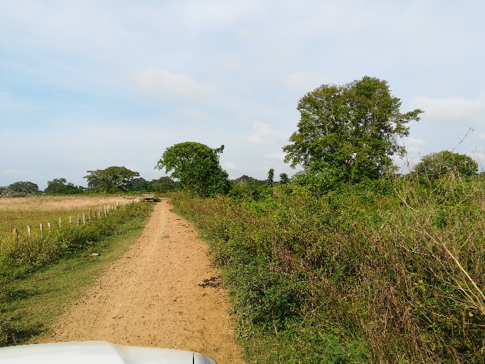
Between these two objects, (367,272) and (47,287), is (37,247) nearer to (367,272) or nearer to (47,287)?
(47,287)

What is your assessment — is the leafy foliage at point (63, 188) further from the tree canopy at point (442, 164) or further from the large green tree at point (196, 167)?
the tree canopy at point (442, 164)

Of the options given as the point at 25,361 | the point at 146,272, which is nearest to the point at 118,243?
the point at 146,272

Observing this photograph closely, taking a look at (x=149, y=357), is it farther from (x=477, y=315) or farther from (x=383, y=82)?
(x=383, y=82)

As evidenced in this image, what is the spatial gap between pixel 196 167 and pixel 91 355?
1132 inches

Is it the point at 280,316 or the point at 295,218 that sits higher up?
the point at 295,218

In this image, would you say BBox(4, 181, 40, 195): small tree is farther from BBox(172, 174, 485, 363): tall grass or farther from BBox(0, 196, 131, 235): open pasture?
BBox(172, 174, 485, 363): tall grass

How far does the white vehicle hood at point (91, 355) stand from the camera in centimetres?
177

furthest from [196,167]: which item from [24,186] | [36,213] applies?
[24,186]

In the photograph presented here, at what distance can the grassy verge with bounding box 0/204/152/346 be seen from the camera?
5.18 metres

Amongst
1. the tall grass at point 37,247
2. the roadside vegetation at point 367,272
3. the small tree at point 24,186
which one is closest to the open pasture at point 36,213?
the tall grass at point 37,247

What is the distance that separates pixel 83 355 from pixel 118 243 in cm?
1092

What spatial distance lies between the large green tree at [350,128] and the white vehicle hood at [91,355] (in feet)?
75.1

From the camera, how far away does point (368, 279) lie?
3.94m

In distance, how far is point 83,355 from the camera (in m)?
1.84
